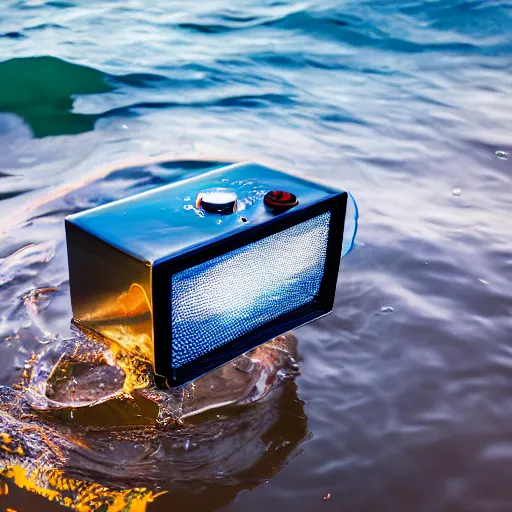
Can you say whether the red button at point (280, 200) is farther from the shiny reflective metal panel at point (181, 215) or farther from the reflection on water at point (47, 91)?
the reflection on water at point (47, 91)

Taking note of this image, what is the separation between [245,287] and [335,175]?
1.51 meters

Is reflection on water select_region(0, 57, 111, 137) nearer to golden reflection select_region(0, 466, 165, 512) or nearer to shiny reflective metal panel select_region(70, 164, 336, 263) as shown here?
shiny reflective metal panel select_region(70, 164, 336, 263)

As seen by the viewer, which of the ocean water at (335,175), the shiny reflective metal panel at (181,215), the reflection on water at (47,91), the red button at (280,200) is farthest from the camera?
the reflection on water at (47,91)

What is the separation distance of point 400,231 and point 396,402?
0.88 m

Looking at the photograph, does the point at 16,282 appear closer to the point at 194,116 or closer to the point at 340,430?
the point at 340,430

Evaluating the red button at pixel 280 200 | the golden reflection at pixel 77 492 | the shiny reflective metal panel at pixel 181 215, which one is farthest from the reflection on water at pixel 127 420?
the red button at pixel 280 200

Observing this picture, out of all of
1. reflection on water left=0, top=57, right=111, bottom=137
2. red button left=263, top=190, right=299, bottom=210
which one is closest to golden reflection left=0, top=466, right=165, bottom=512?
red button left=263, top=190, right=299, bottom=210

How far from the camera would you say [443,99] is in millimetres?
3727

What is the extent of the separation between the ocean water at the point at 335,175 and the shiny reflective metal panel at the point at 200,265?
261mm

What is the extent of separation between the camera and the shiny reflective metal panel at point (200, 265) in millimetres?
1249

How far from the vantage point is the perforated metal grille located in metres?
1.32

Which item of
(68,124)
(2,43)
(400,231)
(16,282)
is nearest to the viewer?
(16,282)

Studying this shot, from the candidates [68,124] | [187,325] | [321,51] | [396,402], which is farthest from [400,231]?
[321,51]

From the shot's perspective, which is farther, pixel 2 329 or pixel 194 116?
pixel 194 116
